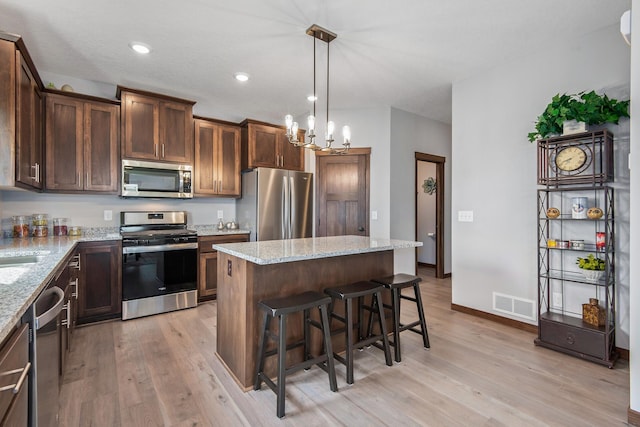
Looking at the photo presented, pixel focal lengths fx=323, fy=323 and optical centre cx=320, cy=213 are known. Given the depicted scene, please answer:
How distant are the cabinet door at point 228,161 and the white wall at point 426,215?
3.50 m

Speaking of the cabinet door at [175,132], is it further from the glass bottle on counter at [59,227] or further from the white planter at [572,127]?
the white planter at [572,127]

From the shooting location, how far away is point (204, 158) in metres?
4.25

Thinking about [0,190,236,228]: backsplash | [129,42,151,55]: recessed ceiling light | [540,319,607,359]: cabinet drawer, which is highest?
[129,42,151,55]: recessed ceiling light

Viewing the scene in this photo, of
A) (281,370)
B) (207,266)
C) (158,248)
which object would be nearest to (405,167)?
(207,266)

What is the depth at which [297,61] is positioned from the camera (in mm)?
3303

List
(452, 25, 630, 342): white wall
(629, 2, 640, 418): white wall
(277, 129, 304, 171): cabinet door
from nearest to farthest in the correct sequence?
(629, 2, 640, 418): white wall → (452, 25, 630, 342): white wall → (277, 129, 304, 171): cabinet door

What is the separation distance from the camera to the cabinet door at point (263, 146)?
4.45 m

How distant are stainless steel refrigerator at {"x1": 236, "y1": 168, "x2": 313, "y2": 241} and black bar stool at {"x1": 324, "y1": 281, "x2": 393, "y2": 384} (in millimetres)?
1954

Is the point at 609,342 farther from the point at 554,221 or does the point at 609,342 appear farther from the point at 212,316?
the point at 212,316

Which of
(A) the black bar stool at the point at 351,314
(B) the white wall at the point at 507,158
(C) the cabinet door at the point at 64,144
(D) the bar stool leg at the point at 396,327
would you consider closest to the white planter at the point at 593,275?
(B) the white wall at the point at 507,158

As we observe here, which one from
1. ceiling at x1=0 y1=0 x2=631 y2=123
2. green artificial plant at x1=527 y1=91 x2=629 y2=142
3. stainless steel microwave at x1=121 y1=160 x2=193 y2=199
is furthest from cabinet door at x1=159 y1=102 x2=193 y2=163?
green artificial plant at x1=527 y1=91 x2=629 y2=142

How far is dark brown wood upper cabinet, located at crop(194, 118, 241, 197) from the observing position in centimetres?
421

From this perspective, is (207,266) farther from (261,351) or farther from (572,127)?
(572,127)

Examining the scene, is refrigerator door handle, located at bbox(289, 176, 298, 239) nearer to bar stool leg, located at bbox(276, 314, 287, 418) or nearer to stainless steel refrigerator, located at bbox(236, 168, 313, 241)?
stainless steel refrigerator, located at bbox(236, 168, 313, 241)
